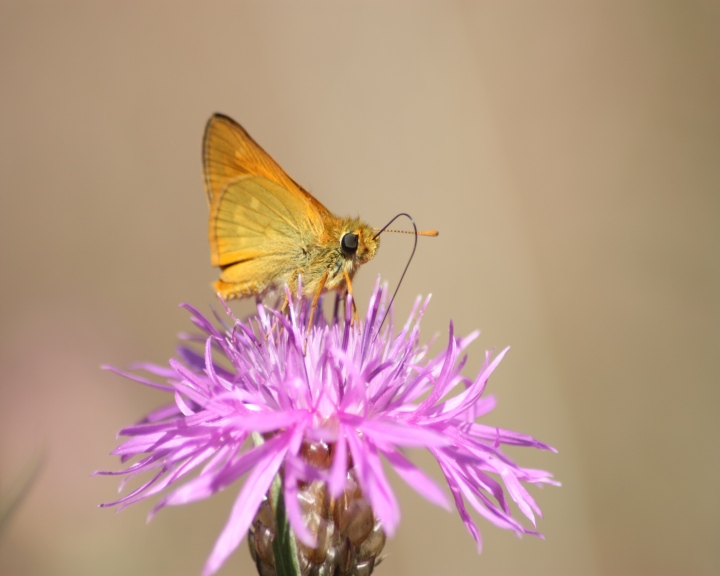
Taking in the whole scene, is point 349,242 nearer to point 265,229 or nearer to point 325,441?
point 265,229

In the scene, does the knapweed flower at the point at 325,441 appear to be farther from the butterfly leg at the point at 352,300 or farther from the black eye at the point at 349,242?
the black eye at the point at 349,242

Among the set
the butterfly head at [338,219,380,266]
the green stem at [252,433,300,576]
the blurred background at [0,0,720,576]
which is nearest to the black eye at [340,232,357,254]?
the butterfly head at [338,219,380,266]

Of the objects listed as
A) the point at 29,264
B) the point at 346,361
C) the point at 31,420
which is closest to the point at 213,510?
the point at 31,420

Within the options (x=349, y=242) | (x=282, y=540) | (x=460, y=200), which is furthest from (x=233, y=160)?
(x=460, y=200)

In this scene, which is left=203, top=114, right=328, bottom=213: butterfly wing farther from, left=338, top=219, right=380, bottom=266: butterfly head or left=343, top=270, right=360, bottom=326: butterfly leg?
left=343, top=270, right=360, bottom=326: butterfly leg

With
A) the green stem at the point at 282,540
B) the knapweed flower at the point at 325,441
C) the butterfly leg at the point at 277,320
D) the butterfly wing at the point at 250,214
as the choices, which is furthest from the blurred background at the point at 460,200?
the green stem at the point at 282,540
